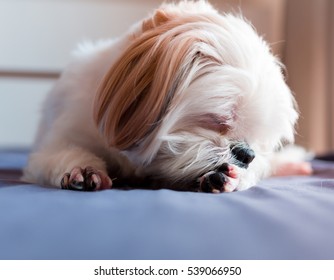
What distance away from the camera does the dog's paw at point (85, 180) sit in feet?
3.45

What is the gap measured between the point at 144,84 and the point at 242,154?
28cm

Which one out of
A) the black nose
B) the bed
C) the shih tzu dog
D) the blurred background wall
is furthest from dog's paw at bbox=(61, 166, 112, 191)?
the blurred background wall

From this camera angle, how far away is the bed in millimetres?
666

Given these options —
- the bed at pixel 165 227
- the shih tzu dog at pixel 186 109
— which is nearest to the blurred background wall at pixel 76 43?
the shih tzu dog at pixel 186 109

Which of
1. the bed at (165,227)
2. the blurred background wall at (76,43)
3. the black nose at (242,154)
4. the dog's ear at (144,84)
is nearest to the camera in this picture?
the bed at (165,227)

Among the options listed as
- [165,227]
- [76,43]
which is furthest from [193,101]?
[76,43]

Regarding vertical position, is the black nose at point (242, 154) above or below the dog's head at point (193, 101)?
below

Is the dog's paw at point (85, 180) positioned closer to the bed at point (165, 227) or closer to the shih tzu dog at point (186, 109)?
the shih tzu dog at point (186, 109)

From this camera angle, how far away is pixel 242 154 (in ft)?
3.73

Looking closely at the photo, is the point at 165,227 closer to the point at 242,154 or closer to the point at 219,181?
the point at 219,181

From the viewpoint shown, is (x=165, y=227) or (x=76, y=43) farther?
(x=76, y=43)

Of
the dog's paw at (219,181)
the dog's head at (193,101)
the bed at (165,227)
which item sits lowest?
the dog's paw at (219,181)

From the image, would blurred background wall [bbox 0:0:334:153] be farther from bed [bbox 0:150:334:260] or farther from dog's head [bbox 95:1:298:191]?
bed [bbox 0:150:334:260]

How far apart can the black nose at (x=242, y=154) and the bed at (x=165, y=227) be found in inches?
9.8
